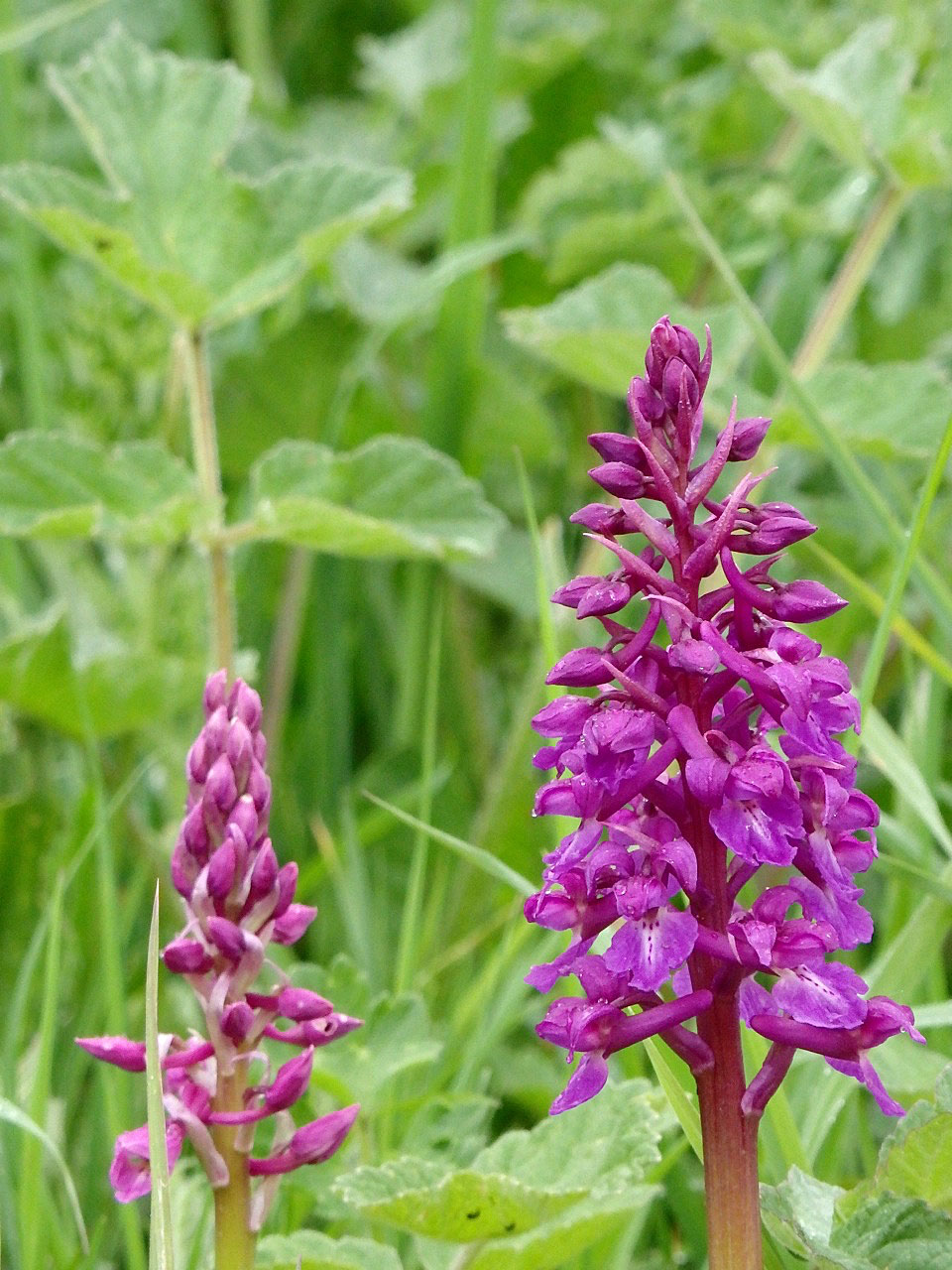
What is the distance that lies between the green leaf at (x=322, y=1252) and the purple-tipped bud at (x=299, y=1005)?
23cm

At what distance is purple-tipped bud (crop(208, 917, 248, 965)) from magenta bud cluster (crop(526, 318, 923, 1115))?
262 millimetres

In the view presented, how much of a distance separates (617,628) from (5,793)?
2.13 meters

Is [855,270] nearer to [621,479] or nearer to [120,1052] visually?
[621,479]

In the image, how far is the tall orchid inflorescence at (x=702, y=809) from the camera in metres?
1.11

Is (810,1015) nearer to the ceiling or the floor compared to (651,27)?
nearer to the floor

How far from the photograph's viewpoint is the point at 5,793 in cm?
305

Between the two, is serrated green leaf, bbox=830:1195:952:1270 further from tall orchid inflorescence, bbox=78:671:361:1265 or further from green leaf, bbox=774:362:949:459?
green leaf, bbox=774:362:949:459

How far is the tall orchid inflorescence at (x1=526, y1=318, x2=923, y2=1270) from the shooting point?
3.63 feet

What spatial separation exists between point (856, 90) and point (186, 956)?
7.19 feet

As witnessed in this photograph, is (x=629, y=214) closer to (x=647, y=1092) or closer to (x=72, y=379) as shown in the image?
(x=72, y=379)

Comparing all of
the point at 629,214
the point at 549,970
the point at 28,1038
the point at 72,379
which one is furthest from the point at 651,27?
the point at 549,970

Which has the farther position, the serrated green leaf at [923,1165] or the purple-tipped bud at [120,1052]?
the purple-tipped bud at [120,1052]

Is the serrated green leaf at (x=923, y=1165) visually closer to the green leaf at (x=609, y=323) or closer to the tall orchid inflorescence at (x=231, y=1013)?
the tall orchid inflorescence at (x=231, y=1013)

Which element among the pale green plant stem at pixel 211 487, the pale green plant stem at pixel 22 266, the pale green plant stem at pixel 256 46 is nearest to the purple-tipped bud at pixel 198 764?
the pale green plant stem at pixel 211 487
